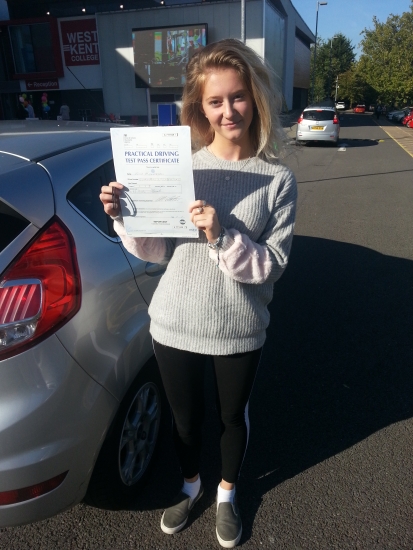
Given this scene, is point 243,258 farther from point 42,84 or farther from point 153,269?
point 42,84

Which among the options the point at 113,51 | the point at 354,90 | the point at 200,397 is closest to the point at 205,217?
the point at 200,397

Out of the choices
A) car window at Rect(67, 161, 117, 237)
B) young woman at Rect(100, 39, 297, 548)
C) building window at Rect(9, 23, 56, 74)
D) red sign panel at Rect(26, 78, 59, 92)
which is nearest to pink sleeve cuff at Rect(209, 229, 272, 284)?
young woman at Rect(100, 39, 297, 548)

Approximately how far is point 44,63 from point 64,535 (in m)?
31.4

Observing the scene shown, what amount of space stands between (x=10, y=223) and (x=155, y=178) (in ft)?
1.72

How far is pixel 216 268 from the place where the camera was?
1.76 m

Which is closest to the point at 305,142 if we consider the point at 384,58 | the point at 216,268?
the point at 216,268

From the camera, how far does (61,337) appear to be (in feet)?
5.41

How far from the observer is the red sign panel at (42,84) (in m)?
28.9

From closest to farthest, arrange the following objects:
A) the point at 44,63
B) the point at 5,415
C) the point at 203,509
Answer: the point at 5,415 < the point at 203,509 < the point at 44,63

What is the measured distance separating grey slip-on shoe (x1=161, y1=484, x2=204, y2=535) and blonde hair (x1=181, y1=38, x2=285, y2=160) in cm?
161

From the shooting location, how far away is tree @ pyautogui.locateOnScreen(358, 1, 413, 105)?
168 ft

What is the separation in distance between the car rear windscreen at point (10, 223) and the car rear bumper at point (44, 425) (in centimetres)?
38

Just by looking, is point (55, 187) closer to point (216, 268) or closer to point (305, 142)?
point (216, 268)

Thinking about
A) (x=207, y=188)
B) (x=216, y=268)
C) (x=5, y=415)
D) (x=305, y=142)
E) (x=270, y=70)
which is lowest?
(x=305, y=142)
